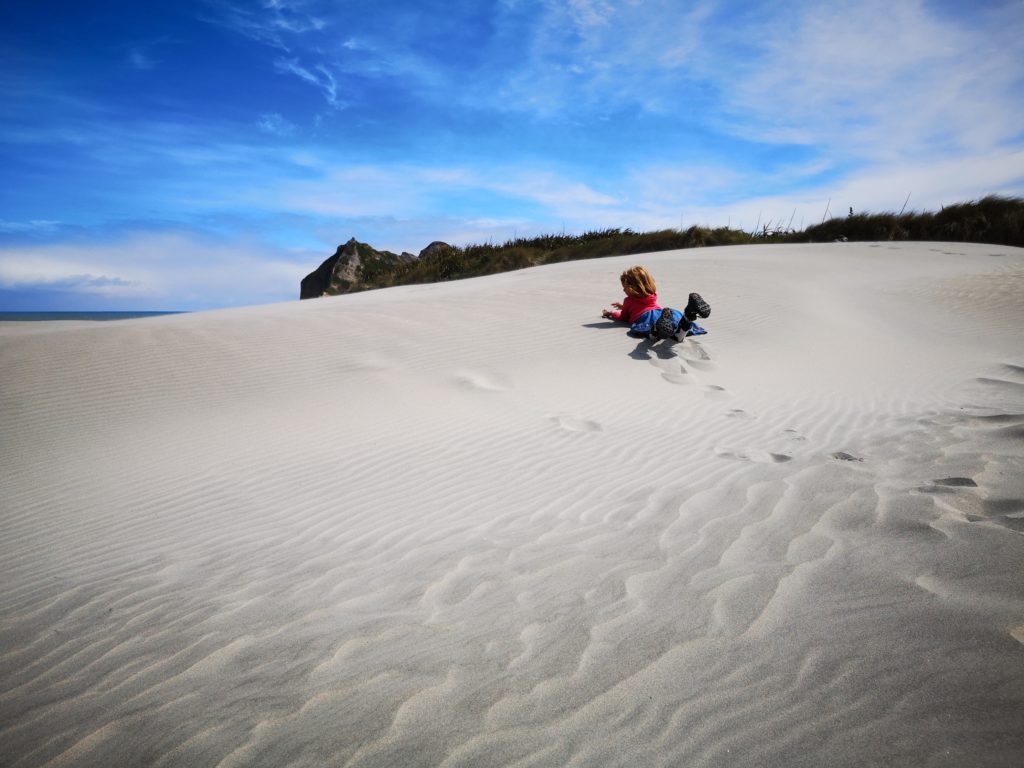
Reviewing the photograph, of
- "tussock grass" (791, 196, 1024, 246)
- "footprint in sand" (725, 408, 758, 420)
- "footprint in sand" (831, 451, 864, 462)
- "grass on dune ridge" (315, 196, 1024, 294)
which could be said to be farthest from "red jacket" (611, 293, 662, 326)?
"tussock grass" (791, 196, 1024, 246)

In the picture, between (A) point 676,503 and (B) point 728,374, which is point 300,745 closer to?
(A) point 676,503

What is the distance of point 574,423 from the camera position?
5234 millimetres

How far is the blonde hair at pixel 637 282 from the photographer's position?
8.18 m

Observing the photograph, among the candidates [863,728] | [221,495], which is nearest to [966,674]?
[863,728]

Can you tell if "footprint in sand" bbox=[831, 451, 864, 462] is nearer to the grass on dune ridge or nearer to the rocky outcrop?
the grass on dune ridge

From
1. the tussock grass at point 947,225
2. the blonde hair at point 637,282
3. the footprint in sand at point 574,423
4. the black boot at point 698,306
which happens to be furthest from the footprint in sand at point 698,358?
the tussock grass at point 947,225

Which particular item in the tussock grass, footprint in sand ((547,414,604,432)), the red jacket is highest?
the tussock grass

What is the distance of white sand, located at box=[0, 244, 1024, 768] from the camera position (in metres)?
1.55

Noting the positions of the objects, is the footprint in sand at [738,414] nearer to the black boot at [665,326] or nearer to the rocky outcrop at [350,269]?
the black boot at [665,326]

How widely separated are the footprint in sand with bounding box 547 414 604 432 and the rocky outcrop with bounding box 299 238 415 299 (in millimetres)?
22450

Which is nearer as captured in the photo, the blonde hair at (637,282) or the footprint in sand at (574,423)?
the footprint in sand at (574,423)

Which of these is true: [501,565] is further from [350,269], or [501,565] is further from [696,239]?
[350,269]

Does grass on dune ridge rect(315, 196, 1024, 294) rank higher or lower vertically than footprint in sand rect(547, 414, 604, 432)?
higher

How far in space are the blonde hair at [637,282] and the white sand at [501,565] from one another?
6.48 ft
